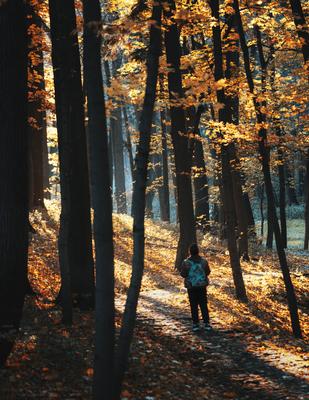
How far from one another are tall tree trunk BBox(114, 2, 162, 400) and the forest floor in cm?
118

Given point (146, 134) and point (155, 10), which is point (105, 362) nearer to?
point (146, 134)

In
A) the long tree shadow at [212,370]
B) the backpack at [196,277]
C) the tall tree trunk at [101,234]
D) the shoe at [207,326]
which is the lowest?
the long tree shadow at [212,370]

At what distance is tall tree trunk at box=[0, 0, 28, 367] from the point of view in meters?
7.34

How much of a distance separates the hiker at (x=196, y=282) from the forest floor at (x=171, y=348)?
1.15 feet

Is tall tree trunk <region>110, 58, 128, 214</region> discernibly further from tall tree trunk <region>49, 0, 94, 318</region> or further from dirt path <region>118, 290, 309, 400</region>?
dirt path <region>118, 290, 309, 400</region>

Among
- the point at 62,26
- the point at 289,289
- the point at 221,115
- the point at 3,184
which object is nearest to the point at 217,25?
the point at 221,115

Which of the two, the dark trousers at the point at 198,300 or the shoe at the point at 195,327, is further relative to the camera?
the dark trousers at the point at 198,300

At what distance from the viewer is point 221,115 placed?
46.3ft

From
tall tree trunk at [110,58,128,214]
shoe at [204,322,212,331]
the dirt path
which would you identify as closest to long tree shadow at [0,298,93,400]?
the dirt path

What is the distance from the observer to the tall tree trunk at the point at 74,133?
10.3m

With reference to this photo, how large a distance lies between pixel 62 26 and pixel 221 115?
5346 millimetres

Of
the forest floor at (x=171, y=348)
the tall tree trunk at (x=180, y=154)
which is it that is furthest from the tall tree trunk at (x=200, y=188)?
the forest floor at (x=171, y=348)

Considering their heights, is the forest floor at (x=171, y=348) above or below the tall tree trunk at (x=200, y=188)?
below

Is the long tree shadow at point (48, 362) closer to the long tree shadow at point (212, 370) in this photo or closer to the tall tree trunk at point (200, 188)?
the long tree shadow at point (212, 370)
